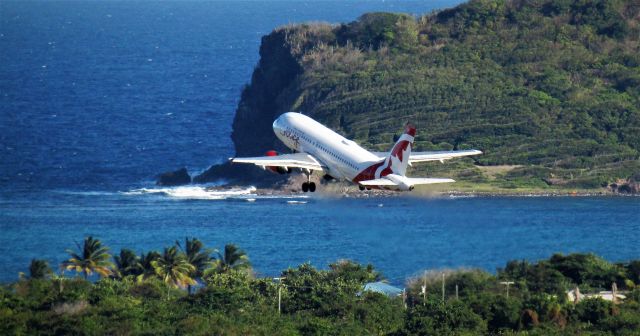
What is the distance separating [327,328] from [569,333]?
18.6 metres

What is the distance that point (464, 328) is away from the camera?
505 ft

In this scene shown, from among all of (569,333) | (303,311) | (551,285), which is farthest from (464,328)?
(551,285)

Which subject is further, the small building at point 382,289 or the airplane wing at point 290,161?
the small building at point 382,289

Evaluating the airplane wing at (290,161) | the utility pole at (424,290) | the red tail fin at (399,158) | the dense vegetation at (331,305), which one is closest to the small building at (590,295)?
the dense vegetation at (331,305)

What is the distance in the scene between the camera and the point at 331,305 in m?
168

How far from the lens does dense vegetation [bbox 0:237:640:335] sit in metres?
151

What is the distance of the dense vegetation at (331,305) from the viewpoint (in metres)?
151

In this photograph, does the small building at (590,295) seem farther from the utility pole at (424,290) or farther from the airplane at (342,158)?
the airplane at (342,158)

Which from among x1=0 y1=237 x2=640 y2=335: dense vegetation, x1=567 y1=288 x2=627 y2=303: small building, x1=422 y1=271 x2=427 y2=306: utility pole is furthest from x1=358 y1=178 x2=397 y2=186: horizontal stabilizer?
x1=567 y1=288 x2=627 y2=303: small building

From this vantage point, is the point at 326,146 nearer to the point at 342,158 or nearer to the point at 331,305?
the point at 342,158

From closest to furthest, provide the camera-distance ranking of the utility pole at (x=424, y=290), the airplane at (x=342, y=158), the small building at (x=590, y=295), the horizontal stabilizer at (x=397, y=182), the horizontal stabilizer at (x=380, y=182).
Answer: the horizontal stabilizer at (x=397, y=182), the horizontal stabilizer at (x=380, y=182), the airplane at (x=342, y=158), the utility pole at (x=424, y=290), the small building at (x=590, y=295)

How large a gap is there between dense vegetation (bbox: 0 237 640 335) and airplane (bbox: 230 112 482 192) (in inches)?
447

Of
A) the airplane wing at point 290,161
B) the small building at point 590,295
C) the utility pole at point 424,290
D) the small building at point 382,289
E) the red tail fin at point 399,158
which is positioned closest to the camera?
the red tail fin at point 399,158

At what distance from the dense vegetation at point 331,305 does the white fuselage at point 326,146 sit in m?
12.5
